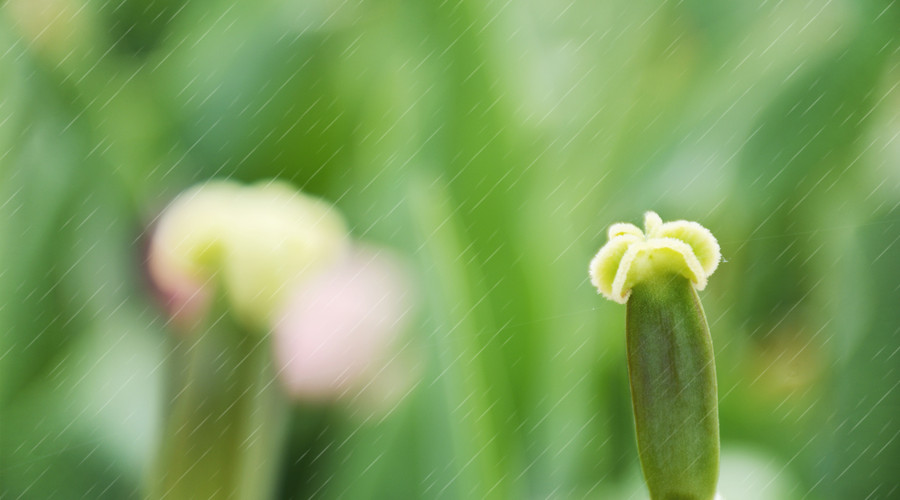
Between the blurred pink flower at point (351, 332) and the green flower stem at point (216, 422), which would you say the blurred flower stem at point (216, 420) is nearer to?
the green flower stem at point (216, 422)

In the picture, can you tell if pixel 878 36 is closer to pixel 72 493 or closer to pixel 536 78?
pixel 536 78

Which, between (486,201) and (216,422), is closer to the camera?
(216,422)

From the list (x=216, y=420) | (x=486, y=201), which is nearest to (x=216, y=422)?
(x=216, y=420)

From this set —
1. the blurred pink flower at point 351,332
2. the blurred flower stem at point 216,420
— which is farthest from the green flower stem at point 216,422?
the blurred pink flower at point 351,332

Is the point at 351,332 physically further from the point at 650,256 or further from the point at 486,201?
the point at 650,256

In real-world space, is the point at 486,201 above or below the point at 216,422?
above
